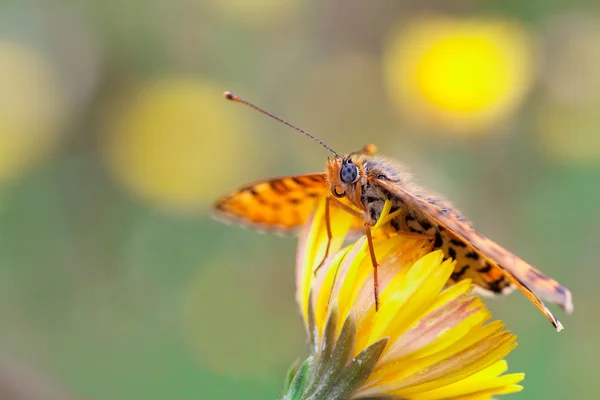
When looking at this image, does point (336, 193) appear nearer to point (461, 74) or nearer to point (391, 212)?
point (391, 212)

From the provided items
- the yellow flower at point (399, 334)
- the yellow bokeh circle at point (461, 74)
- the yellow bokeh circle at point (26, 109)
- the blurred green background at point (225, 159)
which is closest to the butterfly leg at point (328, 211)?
the yellow flower at point (399, 334)

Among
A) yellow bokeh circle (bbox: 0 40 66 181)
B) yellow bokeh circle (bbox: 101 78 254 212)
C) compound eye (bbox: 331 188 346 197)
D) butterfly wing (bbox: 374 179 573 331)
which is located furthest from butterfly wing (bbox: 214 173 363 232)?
yellow bokeh circle (bbox: 0 40 66 181)

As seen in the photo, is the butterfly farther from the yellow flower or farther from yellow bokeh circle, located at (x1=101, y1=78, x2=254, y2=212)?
yellow bokeh circle, located at (x1=101, y1=78, x2=254, y2=212)

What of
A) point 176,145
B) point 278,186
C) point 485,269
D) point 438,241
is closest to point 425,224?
point 438,241

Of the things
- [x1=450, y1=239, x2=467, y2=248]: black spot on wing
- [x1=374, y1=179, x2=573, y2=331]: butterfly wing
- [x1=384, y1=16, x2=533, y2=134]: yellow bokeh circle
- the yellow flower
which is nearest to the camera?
[x1=374, y1=179, x2=573, y2=331]: butterfly wing

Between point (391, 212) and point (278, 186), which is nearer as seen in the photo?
point (391, 212)

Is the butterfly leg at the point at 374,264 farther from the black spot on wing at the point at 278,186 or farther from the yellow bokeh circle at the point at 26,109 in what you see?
the yellow bokeh circle at the point at 26,109

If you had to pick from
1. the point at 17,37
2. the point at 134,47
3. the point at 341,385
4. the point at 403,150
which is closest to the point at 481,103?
the point at 403,150
